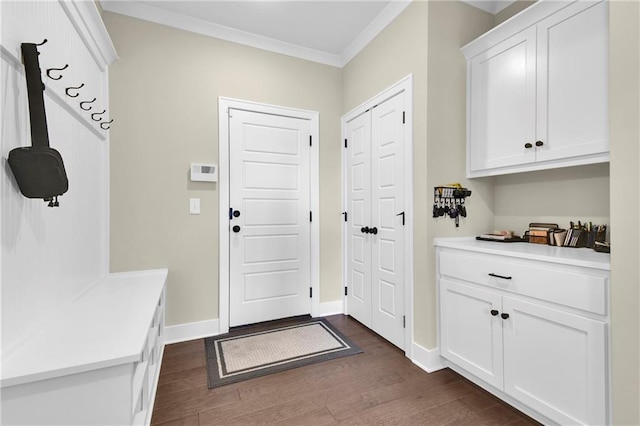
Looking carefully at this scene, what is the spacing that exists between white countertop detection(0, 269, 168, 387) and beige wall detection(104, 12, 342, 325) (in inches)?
28.6

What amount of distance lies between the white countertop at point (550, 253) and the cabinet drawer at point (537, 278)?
1.3 inches

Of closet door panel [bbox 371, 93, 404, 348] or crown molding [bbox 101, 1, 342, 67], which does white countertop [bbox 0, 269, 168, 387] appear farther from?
crown molding [bbox 101, 1, 342, 67]

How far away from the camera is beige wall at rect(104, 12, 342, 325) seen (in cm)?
241

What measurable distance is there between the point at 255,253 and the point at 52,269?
1.61m

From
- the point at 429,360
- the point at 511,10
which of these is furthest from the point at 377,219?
the point at 511,10

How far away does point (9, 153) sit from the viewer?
1067 mm

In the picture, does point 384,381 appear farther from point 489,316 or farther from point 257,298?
point 257,298

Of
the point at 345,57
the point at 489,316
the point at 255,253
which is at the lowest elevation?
the point at 489,316

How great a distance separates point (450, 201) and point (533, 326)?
36.8 inches

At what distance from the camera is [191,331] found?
8.64 feet

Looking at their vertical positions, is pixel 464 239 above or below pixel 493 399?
above

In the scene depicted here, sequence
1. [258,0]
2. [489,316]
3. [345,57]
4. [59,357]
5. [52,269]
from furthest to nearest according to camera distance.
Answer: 1. [345,57]
2. [258,0]
3. [489,316]
4. [52,269]
5. [59,357]

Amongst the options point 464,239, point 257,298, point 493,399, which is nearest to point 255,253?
point 257,298

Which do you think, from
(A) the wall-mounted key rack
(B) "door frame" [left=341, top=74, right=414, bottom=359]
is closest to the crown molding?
(B) "door frame" [left=341, top=74, right=414, bottom=359]
